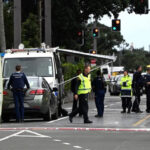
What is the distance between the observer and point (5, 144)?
13.8 meters

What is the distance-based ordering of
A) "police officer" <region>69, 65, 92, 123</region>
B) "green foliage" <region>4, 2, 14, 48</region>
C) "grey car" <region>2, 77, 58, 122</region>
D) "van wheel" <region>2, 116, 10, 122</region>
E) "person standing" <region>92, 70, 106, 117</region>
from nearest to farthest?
1. "police officer" <region>69, 65, 92, 123</region>
2. "grey car" <region>2, 77, 58, 122</region>
3. "van wheel" <region>2, 116, 10, 122</region>
4. "person standing" <region>92, 70, 106, 117</region>
5. "green foliage" <region>4, 2, 14, 48</region>

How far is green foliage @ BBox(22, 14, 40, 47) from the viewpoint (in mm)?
40812

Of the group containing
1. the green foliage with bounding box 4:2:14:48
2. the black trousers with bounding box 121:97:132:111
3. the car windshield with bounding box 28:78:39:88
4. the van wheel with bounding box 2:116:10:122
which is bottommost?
the van wheel with bounding box 2:116:10:122

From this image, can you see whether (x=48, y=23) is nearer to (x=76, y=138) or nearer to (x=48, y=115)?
(x=48, y=115)

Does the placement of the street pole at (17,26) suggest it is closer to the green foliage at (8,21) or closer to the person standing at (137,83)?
the green foliage at (8,21)

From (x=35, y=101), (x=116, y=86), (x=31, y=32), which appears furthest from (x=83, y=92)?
(x=116, y=86)

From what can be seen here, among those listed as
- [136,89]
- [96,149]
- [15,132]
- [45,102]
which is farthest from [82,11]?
[96,149]

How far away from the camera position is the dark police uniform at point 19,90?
2067cm

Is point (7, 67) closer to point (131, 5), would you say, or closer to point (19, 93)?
point (19, 93)

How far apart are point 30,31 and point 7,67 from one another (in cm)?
1698

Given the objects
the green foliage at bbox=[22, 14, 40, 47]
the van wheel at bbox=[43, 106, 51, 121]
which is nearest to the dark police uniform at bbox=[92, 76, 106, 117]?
the van wheel at bbox=[43, 106, 51, 121]

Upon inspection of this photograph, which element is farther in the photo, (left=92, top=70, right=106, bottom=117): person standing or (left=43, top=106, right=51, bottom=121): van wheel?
(left=92, top=70, right=106, bottom=117): person standing

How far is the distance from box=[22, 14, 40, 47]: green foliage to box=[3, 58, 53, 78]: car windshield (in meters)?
15.8

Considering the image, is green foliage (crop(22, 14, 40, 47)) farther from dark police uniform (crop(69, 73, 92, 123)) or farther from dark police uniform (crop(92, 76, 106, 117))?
dark police uniform (crop(69, 73, 92, 123))
